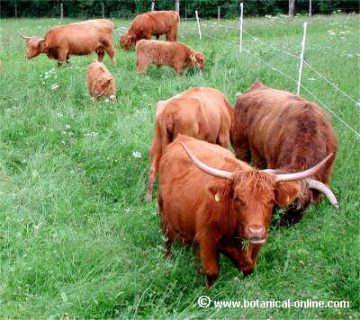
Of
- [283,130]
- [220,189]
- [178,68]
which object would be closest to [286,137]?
[283,130]

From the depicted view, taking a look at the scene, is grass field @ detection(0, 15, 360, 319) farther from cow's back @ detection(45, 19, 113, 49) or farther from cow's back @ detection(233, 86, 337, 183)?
cow's back @ detection(45, 19, 113, 49)

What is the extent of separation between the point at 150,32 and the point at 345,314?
572 inches

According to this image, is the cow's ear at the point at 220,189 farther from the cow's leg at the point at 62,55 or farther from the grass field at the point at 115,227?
the cow's leg at the point at 62,55

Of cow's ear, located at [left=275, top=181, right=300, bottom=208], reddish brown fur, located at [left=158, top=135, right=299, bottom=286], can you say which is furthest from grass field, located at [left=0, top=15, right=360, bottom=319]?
cow's ear, located at [left=275, top=181, right=300, bottom=208]

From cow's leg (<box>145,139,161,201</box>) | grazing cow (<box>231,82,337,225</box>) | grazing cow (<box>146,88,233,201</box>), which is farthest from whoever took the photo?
cow's leg (<box>145,139,161,201</box>)

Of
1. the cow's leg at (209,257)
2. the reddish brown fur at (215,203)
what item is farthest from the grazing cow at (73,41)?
the cow's leg at (209,257)

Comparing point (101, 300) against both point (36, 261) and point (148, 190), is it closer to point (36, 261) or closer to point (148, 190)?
point (36, 261)

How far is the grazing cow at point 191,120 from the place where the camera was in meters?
6.67

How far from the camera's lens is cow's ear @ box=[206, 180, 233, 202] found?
429 cm

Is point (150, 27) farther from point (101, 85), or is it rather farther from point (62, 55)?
point (101, 85)

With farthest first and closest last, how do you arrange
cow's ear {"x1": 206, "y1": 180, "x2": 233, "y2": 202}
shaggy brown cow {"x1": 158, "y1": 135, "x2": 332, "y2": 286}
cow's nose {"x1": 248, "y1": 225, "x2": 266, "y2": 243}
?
cow's ear {"x1": 206, "y1": 180, "x2": 233, "y2": 202}, shaggy brown cow {"x1": 158, "y1": 135, "x2": 332, "y2": 286}, cow's nose {"x1": 248, "y1": 225, "x2": 266, "y2": 243}

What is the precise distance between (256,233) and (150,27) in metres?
14.7

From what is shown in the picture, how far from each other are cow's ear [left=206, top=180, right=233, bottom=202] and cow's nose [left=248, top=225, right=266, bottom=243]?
37 centimetres

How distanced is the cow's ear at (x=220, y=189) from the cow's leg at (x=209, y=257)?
55 centimetres
